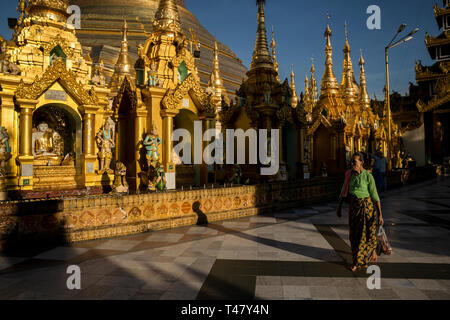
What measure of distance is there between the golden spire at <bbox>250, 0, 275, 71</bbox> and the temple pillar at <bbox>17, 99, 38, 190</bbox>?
969 cm

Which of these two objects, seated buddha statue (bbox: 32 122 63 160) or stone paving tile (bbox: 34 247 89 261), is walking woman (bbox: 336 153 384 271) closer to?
stone paving tile (bbox: 34 247 89 261)

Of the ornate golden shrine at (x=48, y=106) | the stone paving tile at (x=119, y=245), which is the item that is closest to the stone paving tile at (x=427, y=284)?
the stone paving tile at (x=119, y=245)

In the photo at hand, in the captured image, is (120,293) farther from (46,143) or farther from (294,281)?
(46,143)

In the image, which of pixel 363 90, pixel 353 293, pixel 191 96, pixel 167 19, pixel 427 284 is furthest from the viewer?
pixel 363 90

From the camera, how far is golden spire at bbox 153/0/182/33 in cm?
1243

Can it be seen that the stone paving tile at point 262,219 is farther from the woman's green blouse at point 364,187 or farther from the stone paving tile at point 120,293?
the stone paving tile at point 120,293

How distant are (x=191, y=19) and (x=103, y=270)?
134 feet

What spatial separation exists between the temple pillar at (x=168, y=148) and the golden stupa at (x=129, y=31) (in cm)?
1712

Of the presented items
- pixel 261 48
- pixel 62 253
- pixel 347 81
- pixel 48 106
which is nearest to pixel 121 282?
pixel 62 253

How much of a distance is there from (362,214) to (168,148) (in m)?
7.77

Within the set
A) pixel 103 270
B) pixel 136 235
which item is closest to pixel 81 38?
pixel 136 235

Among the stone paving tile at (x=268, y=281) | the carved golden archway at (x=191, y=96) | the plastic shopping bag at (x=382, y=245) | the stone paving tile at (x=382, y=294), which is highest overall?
the carved golden archway at (x=191, y=96)

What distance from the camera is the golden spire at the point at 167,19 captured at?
40.8ft

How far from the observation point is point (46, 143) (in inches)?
487
